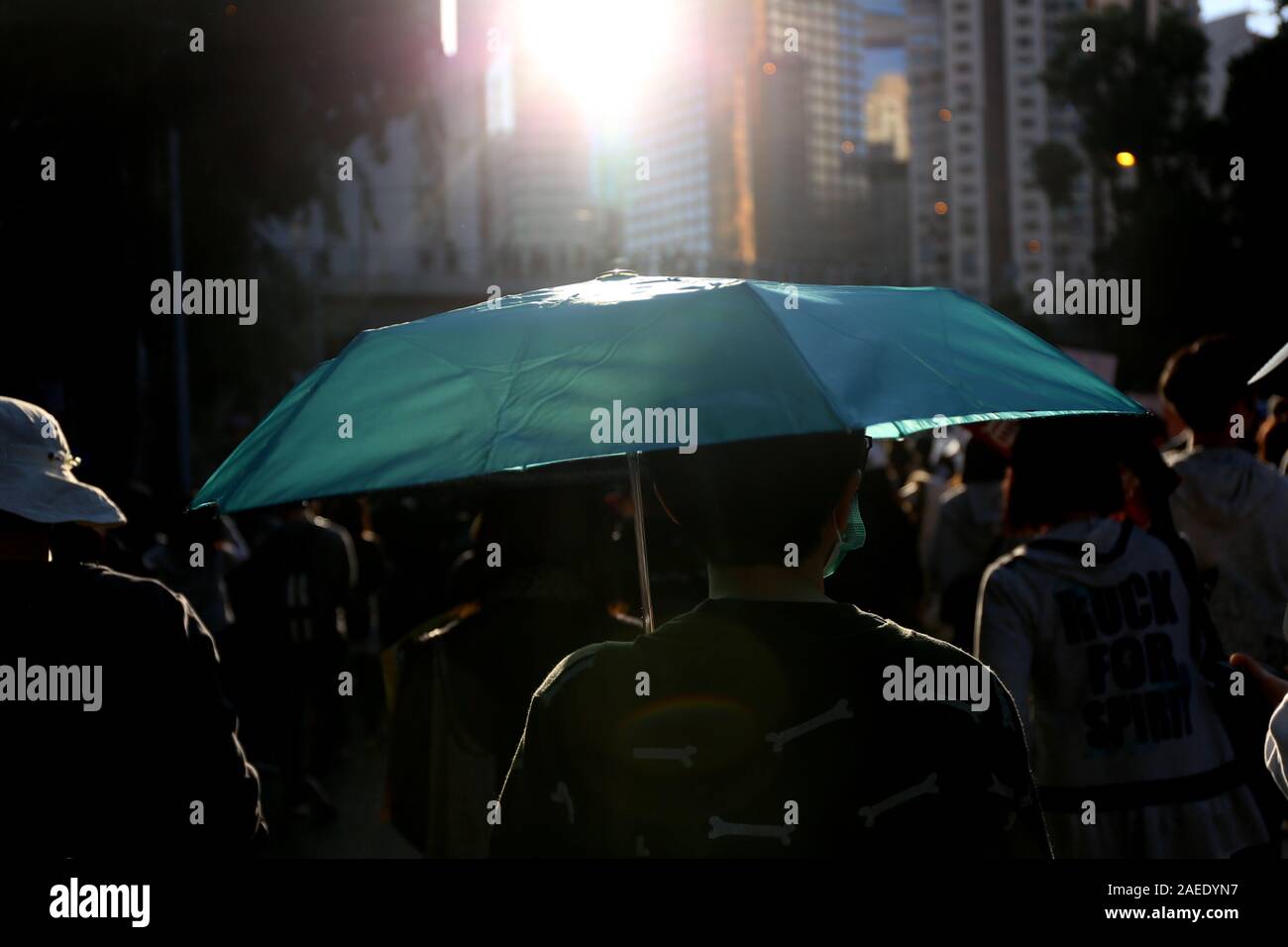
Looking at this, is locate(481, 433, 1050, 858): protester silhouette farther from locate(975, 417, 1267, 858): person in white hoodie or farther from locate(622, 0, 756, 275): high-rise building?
locate(622, 0, 756, 275): high-rise building

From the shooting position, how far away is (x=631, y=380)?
229 cm

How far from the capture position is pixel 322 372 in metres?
2.77

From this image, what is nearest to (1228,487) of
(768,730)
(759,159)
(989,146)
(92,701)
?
(768,730)

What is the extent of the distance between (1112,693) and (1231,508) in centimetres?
136

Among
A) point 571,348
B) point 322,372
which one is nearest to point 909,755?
point 571,348

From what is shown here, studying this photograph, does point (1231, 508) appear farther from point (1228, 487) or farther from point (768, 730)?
point (768, 730)

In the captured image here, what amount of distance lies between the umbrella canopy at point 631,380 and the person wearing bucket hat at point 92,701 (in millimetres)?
649

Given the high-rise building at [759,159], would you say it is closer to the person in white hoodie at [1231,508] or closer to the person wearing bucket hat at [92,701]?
the person in white hoodie at [1231,508]

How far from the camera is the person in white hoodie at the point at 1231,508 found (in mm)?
4762

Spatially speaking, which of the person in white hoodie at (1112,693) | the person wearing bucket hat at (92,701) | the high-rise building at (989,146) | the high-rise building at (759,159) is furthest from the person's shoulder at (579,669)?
the high-rise building at (989,146)

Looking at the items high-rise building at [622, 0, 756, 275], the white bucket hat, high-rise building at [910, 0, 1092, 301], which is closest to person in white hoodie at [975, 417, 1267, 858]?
the white bucket hat

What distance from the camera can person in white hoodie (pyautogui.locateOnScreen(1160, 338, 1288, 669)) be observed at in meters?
4.76

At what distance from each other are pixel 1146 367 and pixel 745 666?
1577 inches
